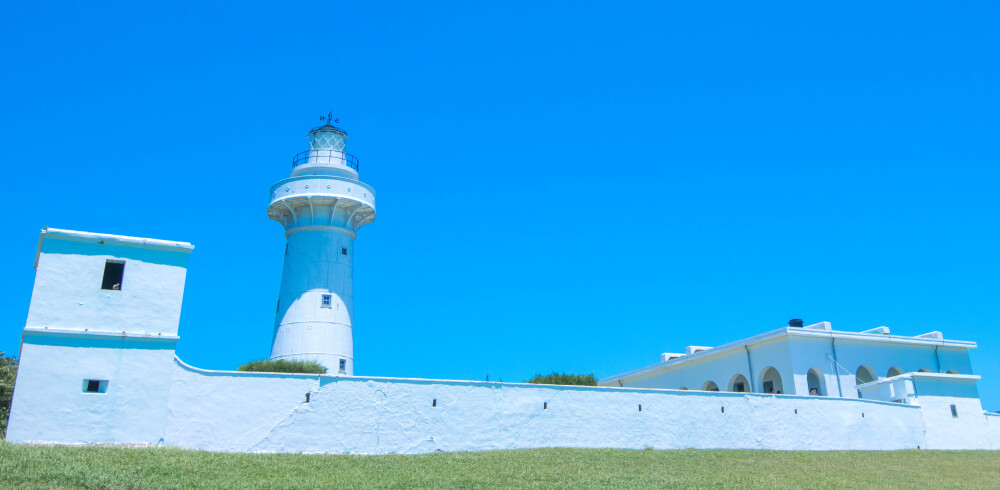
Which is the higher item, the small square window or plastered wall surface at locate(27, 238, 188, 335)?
plastered wall surface at locate(27, 238, 188, 335)

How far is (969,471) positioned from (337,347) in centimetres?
1860

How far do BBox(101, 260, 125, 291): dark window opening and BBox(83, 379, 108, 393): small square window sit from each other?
2.20m

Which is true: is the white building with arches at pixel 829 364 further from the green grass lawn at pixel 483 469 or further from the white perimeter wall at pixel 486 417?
the green grass lawn at pixel 483 469

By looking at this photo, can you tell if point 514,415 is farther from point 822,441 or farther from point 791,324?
point 791,324

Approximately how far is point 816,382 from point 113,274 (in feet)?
78.2

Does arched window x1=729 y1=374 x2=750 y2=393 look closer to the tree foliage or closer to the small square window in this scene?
the small square window

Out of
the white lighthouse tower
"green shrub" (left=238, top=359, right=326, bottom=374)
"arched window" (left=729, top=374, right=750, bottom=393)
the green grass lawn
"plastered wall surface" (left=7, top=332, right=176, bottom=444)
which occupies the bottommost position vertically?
the green grass lawn

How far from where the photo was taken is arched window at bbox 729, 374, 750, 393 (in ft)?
101

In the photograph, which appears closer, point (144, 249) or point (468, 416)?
point (144, 249)

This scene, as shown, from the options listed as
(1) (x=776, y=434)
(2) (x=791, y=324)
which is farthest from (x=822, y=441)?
(2) (x=791, y=324)

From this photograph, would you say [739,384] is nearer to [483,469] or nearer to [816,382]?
[816,382]

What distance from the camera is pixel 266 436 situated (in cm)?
1819

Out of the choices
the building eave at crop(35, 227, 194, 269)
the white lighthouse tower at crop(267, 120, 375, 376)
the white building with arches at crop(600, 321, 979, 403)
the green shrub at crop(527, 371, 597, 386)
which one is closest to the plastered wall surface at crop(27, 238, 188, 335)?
the building eave at crop(35, 227, 194, 269)

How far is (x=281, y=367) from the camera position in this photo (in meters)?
22.1
